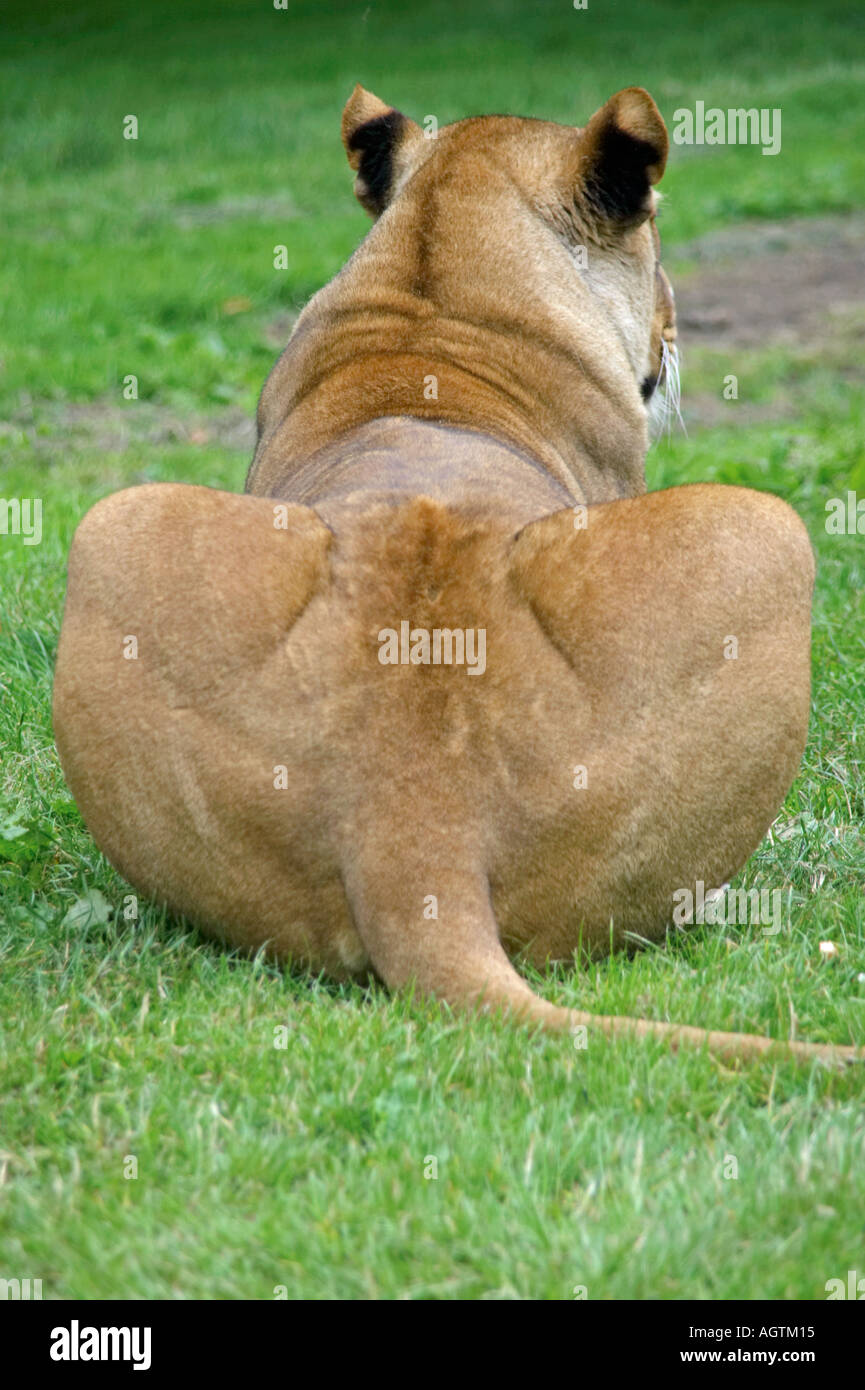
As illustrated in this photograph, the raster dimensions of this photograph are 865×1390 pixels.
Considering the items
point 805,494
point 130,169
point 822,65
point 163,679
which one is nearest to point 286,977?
point 163,679

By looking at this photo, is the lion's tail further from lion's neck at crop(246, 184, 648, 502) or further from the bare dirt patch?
the bare dirt patch

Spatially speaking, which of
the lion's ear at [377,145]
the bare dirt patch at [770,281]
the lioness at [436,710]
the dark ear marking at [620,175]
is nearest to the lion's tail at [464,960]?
the lioness at [436,710]

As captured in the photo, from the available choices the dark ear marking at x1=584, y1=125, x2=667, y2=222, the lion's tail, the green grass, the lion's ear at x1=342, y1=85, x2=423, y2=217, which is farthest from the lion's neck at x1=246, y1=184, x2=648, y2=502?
the lion's tail

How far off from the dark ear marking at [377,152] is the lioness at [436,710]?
59.7 inches

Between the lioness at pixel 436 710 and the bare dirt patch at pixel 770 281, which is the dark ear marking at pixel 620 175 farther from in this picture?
the bare dirt patch at pixel 770 281

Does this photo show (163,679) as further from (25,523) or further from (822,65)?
(822,65)

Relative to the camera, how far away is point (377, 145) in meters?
5.03

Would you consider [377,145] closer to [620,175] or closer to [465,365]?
[620,175]

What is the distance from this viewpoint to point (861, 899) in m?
3.98

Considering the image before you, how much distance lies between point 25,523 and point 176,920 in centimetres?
334

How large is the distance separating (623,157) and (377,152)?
75 cm

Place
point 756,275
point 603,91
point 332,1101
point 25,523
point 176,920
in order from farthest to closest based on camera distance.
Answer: point 603,91
point 756,275
point 25,523
point 176,920
point 332,1101

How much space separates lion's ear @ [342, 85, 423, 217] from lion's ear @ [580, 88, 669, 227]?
520 mm

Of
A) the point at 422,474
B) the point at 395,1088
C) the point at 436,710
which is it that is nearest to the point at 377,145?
the point at 422,474
